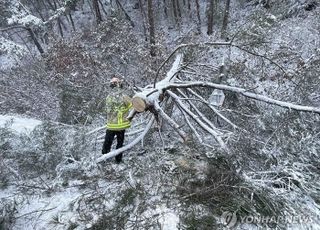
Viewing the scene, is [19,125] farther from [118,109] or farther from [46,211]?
[46,211]

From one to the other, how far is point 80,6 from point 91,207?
24734 mm

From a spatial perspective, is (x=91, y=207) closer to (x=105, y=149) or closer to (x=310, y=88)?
(x=105, y=149)

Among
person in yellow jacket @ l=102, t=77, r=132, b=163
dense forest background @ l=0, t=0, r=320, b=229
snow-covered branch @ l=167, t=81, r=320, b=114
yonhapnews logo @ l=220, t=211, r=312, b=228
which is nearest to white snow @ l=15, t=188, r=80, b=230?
dense forest background @ l=0, t=0, r=320, b=229

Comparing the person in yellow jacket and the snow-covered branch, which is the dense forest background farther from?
the person in yellow jacket

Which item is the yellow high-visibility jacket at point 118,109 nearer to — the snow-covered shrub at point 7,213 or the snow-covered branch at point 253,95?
the snow-covered branch at point 253,95

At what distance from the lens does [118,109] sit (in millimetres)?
6008

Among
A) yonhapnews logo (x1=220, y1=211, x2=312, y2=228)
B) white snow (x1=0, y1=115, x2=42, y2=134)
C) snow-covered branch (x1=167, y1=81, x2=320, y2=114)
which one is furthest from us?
white snow (x1=0, y1=115, x2=42, y2=134)

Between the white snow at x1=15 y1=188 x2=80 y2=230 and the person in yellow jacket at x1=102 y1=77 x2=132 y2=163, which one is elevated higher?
the person in yellow jacket at x1=102 y1=77 x2=132 y2=163

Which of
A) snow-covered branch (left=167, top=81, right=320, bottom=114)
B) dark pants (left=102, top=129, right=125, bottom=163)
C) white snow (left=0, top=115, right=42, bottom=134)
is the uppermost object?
snow-covered branch (left=167, top=81, right=320, bottom=114)

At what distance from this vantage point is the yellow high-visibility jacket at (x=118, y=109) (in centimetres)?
601

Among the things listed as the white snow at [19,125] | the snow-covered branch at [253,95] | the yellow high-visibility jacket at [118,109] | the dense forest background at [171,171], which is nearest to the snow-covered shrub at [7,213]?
the dense forest background at [171,171]

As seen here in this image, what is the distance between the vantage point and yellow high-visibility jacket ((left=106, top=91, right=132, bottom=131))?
6.01 metres

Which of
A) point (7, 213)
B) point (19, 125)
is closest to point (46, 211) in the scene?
point (7, 213)

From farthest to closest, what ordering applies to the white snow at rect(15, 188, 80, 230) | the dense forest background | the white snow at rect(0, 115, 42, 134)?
the white snow at rect(0, 115, 42, 134) < the white snow at rect(15, 188, 80, 230) < the dense forest background
